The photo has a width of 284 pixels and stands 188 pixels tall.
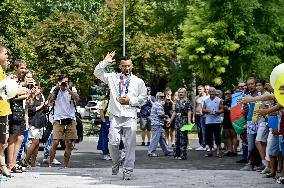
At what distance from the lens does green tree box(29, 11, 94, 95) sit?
40.4 metres

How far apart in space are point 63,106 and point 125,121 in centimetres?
271

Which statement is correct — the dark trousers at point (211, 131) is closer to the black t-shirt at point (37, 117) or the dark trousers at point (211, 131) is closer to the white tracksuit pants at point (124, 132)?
the black t-shirt at point (37, 117)

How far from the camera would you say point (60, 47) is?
40.6 metres

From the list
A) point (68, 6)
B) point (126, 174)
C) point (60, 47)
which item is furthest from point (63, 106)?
point (68, 6)

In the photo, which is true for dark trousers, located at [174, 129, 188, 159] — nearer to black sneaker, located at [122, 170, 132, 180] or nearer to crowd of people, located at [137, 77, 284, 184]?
crowd of people, located at [137, 77, 284, 184]

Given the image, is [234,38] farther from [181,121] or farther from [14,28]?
[181,121]

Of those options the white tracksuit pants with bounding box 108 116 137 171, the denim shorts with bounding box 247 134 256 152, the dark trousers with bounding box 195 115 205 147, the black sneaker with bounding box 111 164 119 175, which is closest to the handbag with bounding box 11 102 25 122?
the white tracksuit pants with bounding box 108 116 137 171

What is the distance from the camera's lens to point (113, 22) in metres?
42.4

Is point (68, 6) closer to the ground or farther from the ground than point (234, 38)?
farther from the ground

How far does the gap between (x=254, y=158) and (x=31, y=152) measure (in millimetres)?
4677

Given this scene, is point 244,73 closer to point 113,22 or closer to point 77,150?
point 113,22

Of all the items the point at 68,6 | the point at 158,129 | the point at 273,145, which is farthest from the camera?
the point at 68,6

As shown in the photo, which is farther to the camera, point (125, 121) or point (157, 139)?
point (157, 139)

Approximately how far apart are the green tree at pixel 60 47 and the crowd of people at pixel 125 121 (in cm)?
2159
